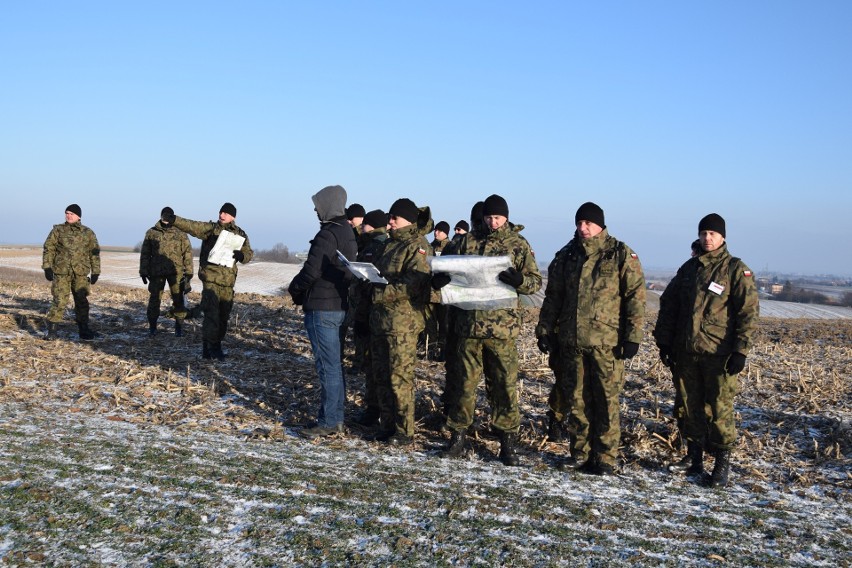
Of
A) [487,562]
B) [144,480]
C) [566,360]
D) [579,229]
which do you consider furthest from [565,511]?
[144,480]

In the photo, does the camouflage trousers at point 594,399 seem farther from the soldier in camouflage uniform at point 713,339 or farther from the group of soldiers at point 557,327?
the soldier in camouflage uniform at point 713,339

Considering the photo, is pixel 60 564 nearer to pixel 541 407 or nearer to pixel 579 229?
pixel 579 229

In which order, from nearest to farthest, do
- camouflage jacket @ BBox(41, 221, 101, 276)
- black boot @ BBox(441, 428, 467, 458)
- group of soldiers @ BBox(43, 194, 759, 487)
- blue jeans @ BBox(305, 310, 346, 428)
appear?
group of soldiers @ BBox(43, 194, 759, 487)
black boot @ BBox(441, 428, 467, 458)
blue jeans @ BBox(305, 310, 346, 428)
camouflage jacket @ BBox(41, 221, 101, 276)

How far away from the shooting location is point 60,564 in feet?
11.7

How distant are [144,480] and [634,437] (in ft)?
15.2

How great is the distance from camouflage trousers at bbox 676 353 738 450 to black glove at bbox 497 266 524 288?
168 cm

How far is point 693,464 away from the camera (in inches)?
230

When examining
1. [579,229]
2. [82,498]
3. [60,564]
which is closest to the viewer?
[60,564]

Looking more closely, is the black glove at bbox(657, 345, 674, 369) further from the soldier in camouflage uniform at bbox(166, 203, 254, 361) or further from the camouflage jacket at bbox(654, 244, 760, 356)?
the soldier in camouflage uniform at bbox(166, 203, 254, 361)

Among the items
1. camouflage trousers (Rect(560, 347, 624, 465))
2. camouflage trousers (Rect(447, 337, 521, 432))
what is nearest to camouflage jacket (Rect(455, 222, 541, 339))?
camouflage trousers (Rect(447, 337, 521, 432))

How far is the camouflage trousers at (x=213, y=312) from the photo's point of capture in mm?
9930

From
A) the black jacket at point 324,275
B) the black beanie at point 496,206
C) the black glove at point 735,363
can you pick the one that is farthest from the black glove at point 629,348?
the black jacket at point 324,275

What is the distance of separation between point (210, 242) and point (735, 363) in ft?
25.8

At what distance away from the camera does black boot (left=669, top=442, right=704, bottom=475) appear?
5.80m
